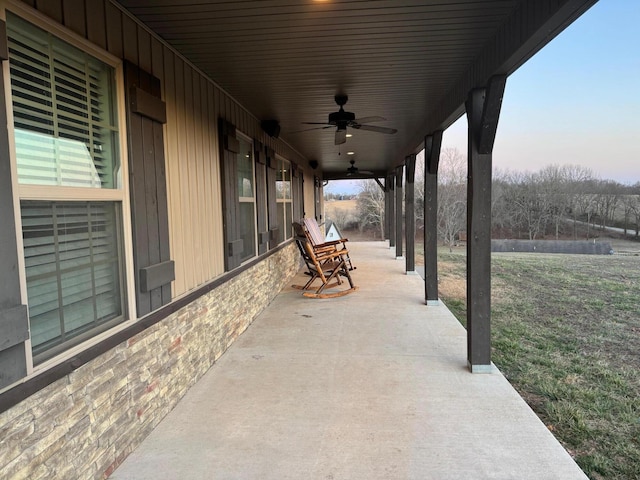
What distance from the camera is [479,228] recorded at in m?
3.26

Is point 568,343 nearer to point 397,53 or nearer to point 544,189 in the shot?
point 397,53

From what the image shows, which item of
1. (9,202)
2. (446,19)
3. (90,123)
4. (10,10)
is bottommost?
(9,202)

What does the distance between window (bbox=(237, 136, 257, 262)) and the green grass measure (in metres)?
2.99

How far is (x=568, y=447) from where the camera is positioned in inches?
98.7

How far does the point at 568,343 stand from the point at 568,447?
2.73m

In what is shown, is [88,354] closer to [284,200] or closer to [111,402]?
[111,402]

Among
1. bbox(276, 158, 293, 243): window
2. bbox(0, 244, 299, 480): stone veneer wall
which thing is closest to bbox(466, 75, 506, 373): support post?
bbox(0, 244, 299, 480): stone veneer wall

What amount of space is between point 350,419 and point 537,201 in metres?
26.2

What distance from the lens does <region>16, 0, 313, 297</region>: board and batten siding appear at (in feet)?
6.57

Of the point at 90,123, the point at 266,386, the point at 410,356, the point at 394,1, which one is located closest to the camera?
the point at 90,123

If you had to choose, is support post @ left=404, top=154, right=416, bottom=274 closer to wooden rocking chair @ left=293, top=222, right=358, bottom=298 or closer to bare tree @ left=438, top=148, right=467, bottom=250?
wooden rocking chair @ left=293, top=222, right=358, bottom=298

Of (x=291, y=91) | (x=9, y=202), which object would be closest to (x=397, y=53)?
(x=291, y=91)

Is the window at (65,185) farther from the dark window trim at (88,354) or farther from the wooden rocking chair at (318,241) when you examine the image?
the wooden rocking chair at (318,241)

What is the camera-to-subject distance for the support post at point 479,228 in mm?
3121
